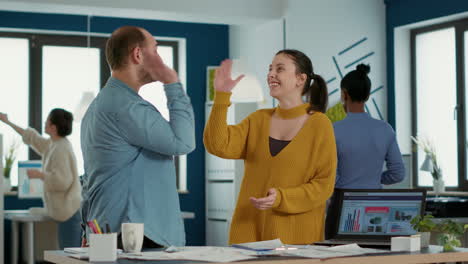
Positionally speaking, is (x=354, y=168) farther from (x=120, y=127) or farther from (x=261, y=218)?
(x=120, y=127)

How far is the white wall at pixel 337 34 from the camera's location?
7.50 m

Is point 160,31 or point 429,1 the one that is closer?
point 429,1

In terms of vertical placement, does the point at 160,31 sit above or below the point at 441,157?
above

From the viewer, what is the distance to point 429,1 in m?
7.39

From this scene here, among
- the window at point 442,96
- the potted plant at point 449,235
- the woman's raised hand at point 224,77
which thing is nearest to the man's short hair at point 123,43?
the woman's raised hand at point 224,77

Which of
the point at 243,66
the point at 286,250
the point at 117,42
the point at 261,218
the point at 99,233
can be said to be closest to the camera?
the point at 99,233

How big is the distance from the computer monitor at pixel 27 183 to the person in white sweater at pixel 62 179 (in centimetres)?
127

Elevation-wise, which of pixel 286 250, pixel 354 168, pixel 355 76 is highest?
pixel 355 76

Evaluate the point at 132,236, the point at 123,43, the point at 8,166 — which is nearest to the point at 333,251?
the point at 132,236

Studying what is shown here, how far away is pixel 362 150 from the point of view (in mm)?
3625

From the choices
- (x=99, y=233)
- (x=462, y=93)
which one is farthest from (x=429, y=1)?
(x=99, y=233)

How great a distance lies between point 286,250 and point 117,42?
891 mm

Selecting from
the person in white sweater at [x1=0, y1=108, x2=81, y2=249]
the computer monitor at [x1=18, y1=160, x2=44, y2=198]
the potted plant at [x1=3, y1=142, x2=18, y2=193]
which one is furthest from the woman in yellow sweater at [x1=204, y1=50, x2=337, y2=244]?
the potted plant at [x1=3, y1=142, x2=18, y2=193]

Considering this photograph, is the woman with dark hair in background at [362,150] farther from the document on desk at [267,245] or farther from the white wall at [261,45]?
the white wall at [261,45]
